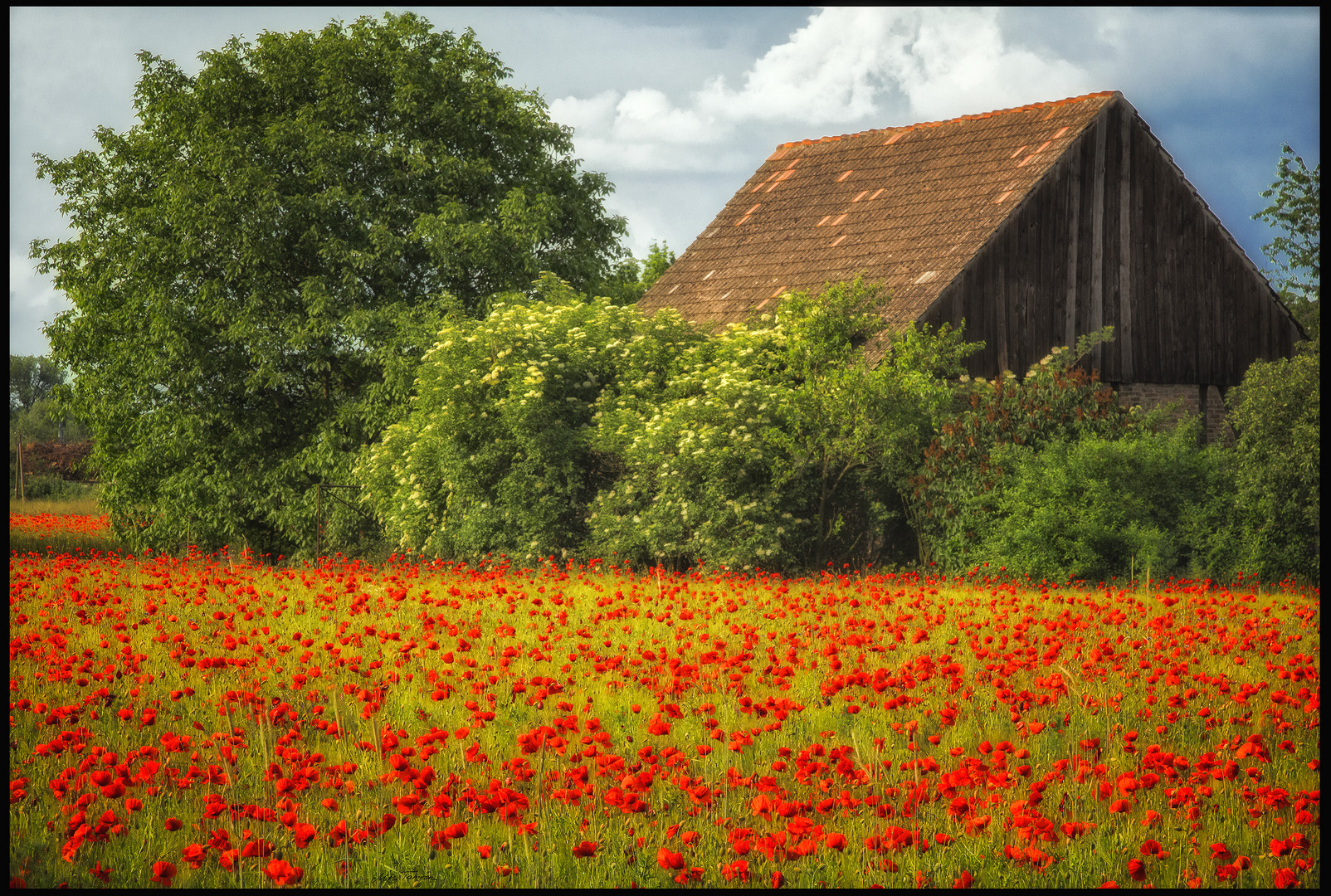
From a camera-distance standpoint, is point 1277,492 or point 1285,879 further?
point 1277,492

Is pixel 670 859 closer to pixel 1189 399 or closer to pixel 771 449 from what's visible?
pixel 771 449

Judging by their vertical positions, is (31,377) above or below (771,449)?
above

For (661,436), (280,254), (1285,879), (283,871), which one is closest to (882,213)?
(661,436)

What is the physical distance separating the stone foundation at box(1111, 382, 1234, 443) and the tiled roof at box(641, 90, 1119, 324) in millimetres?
4149

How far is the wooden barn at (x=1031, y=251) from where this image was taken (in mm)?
17672

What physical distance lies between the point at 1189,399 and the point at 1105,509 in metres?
9.73

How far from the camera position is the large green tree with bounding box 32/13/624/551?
62.9 feet

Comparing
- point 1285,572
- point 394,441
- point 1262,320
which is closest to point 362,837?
point 1285,572

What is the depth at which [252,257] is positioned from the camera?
761 inches

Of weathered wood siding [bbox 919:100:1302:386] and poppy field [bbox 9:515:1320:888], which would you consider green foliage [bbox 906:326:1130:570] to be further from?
weathered wood siding [bbox 919:100:1302:386]

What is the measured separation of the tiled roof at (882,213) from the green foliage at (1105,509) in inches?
181

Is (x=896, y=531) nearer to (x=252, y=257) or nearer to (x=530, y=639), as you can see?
(x=530, y=639)

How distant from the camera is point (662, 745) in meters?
5.29

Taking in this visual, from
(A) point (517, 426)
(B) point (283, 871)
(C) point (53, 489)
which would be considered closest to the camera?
(B) point (283, 871)
